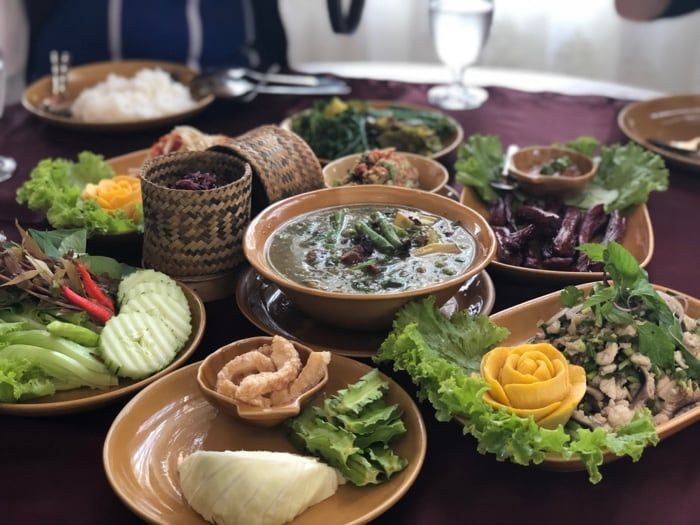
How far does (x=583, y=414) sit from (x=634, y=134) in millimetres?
1439

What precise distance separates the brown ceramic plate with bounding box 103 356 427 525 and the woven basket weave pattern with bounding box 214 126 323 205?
1.90 feet

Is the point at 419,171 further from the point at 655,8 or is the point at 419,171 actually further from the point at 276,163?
the point at 655,8

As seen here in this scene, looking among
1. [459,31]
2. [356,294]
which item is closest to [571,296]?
[356,294]

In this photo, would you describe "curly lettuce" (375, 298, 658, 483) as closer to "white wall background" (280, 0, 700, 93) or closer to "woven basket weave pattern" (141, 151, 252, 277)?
"woven basket weave pattern" (141, 151, 252, 277)

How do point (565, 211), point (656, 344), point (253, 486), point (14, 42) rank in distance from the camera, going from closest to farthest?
1. point (253, 486)
2. point (656, 344)
3. point (565, 211)
4. point (14, 42)

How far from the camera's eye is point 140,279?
1.53 metres

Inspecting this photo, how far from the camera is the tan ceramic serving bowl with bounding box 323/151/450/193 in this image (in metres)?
1.97

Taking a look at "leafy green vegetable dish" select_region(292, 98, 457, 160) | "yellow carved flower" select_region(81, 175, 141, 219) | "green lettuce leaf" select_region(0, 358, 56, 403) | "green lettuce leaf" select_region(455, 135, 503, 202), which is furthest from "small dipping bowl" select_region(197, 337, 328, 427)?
"leafy green vegetable dish" select_region(292, 98, 457, 160)

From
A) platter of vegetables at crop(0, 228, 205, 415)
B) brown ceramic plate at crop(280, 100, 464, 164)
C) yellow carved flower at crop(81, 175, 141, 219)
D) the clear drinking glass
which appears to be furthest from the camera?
the clear drinking glass

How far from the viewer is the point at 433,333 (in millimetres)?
1381

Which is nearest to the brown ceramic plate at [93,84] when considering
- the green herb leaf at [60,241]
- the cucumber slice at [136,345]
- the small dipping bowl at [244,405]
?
the green herb leaf at [60,241]

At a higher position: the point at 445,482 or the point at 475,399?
the point at 475,399

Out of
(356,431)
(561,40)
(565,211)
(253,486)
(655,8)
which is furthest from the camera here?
(561,40)

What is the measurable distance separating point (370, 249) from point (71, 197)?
0.79m
